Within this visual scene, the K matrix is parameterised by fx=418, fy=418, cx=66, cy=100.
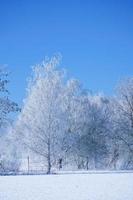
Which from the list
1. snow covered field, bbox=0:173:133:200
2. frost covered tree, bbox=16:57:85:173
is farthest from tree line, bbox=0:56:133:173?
snow covered field, bbox=0:173:133:200

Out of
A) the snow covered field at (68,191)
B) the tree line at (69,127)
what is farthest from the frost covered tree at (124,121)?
the snow covered field at (68,191)

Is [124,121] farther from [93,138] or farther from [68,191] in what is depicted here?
[68,191]

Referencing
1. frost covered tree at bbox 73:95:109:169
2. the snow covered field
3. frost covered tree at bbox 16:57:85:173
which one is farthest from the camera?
frost covered tree at bbox 73:95:109:169

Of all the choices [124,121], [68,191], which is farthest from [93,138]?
[68,191]

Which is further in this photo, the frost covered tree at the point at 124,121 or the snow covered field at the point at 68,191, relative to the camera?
the frost covered tree at the point at 124,121

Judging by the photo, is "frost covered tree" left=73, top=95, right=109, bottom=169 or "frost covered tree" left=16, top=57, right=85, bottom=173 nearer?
"frost covered tree" left=16, top=57, right=85, bottom=173

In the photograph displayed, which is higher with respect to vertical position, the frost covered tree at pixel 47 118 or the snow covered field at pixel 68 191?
the frost covered tree at pixel 47 118

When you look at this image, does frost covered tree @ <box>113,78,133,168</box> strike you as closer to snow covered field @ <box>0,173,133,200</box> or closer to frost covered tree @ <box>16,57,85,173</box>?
frost covered tree @ <box>16,57,85,173</box>

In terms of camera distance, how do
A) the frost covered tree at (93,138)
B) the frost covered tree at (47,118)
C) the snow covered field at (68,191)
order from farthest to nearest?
the frost covered tree at (93,138), the frost covered tree at (47,118), the snow covered field at (68,191)

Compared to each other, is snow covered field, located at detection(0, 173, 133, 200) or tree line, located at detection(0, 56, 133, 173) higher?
tree line, located at detection(0, 56, 133, 173)

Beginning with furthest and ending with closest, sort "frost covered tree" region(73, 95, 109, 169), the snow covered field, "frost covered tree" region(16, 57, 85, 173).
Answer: "frost covered tree" region(73, 95, 109, 169), "frost covered tree" region(16, 57, 85, 173), the snow covered field

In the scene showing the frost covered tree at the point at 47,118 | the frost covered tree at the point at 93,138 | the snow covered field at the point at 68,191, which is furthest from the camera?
the frost covered tree at the point at 93,138

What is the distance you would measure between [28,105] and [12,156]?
9617mm

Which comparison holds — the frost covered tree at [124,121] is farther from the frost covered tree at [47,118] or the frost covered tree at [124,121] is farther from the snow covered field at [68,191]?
the snow covered field at [68,191]
